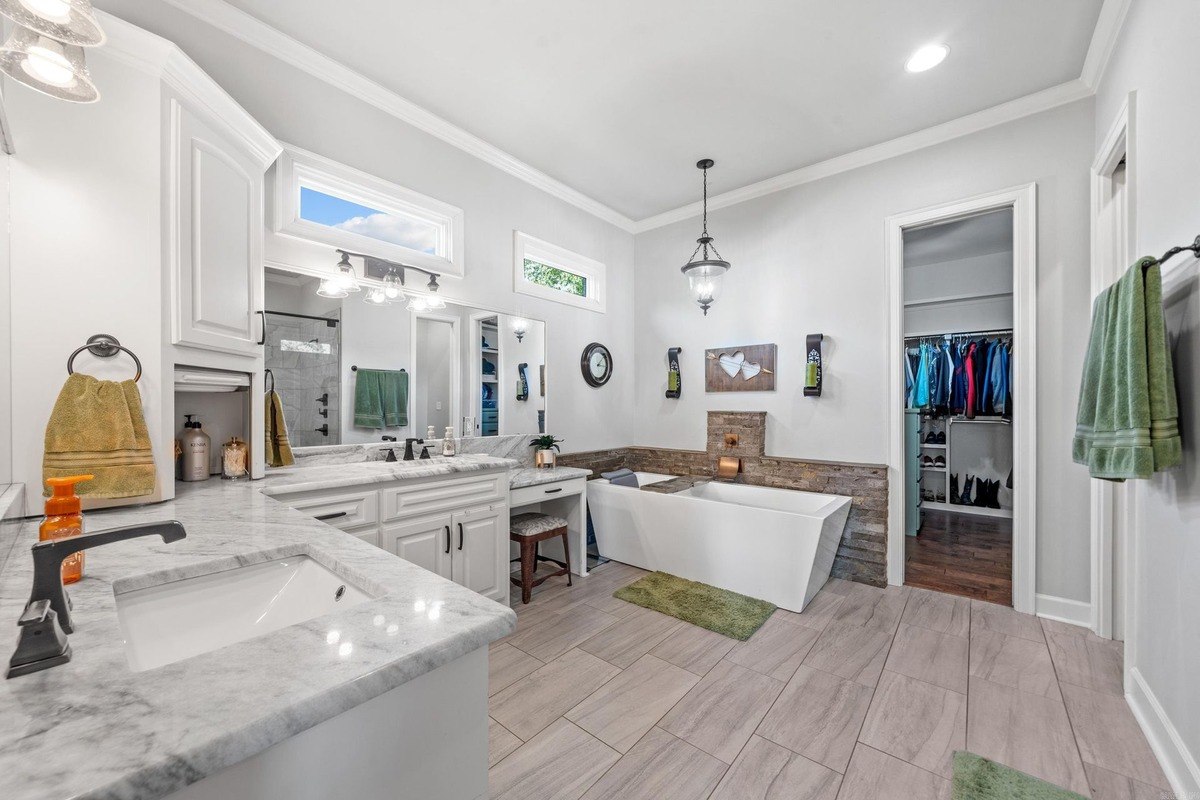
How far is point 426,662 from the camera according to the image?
28.5 inches

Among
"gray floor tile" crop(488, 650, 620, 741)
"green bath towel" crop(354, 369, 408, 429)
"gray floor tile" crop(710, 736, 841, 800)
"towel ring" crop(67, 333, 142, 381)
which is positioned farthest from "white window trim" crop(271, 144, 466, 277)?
"gray floor tile" crop(710, 736, 841, 800)

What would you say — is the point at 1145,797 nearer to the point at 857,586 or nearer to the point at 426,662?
the point at 857,586

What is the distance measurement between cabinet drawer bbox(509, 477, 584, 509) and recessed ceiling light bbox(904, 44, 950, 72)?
3.15 m

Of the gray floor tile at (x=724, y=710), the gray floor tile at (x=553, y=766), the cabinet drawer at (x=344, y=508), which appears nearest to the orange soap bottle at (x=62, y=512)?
the cabinet drawer at (x=344, y=508)

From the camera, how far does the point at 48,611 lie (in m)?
0.72

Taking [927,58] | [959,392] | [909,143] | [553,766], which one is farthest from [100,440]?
[959,392]

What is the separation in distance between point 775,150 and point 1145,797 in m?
3.68

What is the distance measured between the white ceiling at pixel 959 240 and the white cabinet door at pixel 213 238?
475 cm

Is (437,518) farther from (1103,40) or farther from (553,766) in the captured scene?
(1103,40)

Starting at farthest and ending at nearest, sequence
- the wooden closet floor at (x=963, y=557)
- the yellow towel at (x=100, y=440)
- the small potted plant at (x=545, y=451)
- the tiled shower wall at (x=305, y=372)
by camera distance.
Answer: the small potted plant at (x=545, y=451), the wooden closet floor at (x=963, y=557), the tiled shower wall at (x=305, y=372), the yellow towel at (x=100, y=440)

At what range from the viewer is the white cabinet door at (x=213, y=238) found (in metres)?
1.78

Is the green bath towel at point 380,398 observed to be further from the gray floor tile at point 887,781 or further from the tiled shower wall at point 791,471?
the gray floor tile at point 887,781

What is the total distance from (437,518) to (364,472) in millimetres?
436

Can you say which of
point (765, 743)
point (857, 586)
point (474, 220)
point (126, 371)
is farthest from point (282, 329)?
point (857, 586)
